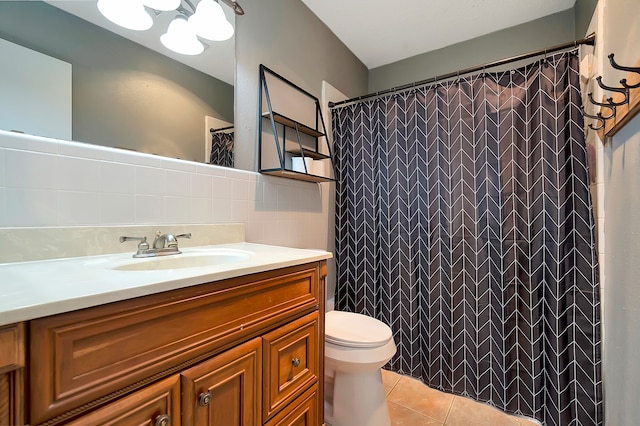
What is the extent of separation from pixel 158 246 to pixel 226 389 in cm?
54

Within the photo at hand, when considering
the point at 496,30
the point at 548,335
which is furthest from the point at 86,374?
the point at 496,30

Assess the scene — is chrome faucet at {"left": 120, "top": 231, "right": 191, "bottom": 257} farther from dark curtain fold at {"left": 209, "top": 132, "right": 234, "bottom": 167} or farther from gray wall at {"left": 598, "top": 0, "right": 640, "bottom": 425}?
gray wall at {"left": 598, "top": 0, "right": 640, "bottom": 425}

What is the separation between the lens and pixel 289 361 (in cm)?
87

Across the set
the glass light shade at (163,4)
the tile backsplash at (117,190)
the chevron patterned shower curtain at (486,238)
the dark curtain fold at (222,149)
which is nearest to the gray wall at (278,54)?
the dark curtain fold at (222,149)

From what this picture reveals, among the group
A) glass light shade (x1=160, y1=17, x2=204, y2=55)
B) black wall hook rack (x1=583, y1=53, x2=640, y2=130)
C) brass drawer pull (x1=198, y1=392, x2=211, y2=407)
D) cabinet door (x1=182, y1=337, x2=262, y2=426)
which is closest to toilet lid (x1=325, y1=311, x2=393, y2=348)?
cabinet door (x1=182, y1=337, x2=262, y2=426)

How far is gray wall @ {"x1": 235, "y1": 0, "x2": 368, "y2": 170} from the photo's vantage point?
1.37 meters

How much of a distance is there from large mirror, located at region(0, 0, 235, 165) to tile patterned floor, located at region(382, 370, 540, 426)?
1.67 metres

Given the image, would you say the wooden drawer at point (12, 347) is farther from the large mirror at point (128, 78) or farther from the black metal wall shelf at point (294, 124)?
the black metal wall shelf at point (294, 124)

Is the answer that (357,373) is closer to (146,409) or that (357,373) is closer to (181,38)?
(146,409)

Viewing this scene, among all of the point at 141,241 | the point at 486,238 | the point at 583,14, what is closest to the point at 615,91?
the point at 486,238

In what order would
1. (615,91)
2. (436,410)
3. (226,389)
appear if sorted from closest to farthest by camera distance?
(226,389) < (615,91) < (436,410)

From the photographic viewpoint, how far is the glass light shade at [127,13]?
0.92 metres

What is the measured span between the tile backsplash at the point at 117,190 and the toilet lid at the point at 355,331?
1.83 ft

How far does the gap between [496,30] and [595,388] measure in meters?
2.28
